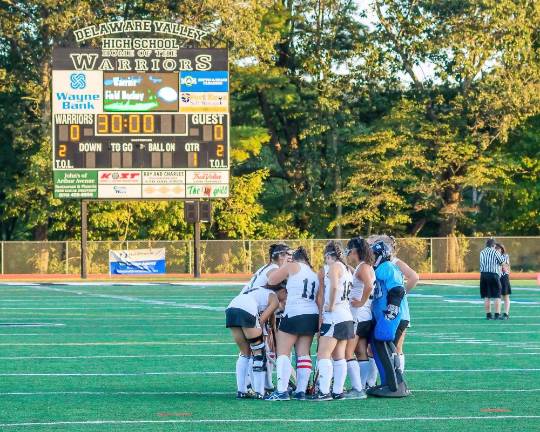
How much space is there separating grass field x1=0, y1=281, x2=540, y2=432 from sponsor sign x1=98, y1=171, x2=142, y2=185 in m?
15.3

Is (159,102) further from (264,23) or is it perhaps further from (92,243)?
(264,23)

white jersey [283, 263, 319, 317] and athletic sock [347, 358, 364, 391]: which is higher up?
white jersey [283, 263, 319, 317]

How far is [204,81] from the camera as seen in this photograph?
44.0 metres

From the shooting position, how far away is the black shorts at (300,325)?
1319cm

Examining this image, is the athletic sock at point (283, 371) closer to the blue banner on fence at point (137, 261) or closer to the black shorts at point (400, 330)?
the black shorts at point (400, 330)

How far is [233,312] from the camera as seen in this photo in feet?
43.5

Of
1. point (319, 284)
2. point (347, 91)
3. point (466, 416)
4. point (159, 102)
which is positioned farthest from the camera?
point (347, 91)

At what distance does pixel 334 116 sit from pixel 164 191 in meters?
16.1

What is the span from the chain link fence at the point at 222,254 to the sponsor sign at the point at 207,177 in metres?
7.36

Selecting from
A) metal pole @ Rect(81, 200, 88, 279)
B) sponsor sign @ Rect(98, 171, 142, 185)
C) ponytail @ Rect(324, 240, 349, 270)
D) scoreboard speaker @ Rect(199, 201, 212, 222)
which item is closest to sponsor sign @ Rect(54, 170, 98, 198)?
sponsor sign @ Rect(98, 171, 142, 185)

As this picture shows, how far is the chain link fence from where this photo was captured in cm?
5300

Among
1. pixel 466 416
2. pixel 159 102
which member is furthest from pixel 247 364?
pixel 159 102

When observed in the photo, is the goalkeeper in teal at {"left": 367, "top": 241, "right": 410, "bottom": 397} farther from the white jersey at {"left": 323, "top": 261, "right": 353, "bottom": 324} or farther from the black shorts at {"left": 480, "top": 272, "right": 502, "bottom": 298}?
the black shorts at {"left": 480, "top": 272, "right": 502, "bottom": 298}

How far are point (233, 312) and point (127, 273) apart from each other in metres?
37.6
